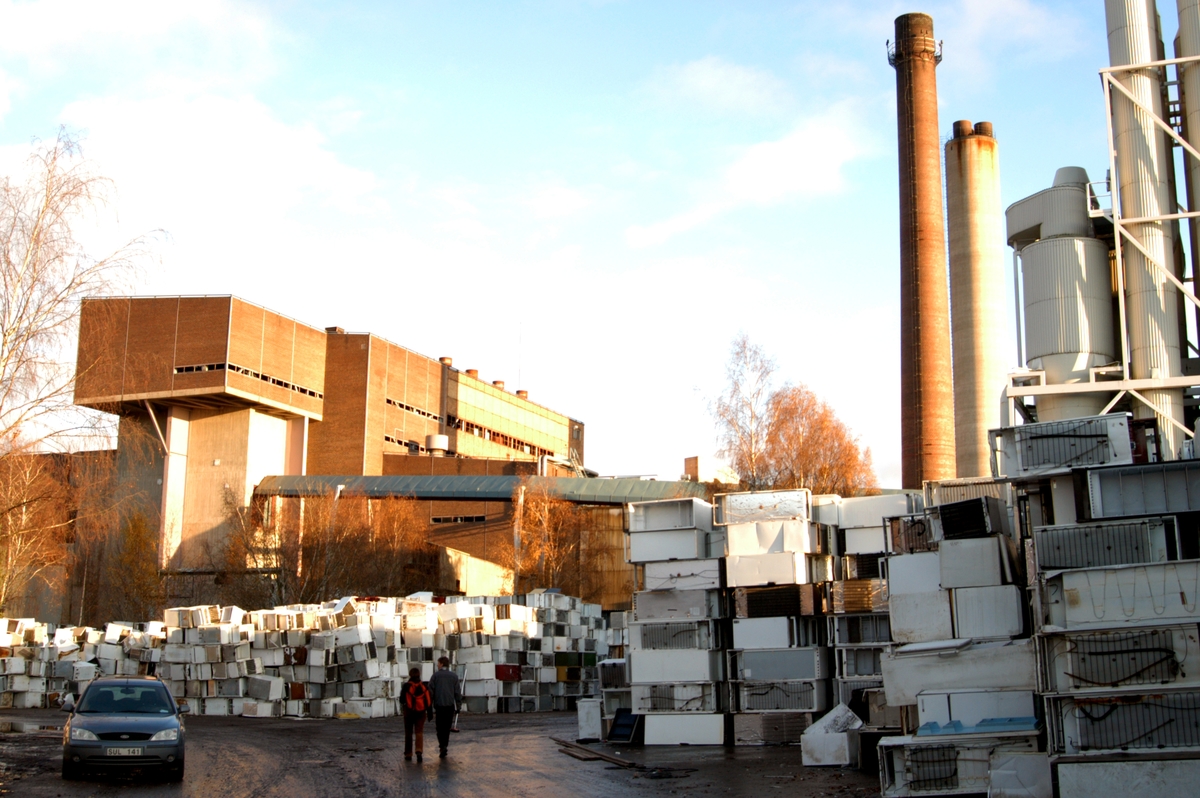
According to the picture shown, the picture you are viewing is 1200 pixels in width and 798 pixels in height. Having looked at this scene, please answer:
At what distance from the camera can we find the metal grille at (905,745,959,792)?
40.3ft

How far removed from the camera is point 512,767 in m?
16.7

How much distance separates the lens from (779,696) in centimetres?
1953

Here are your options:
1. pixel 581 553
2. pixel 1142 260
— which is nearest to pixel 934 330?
pixel 581 553

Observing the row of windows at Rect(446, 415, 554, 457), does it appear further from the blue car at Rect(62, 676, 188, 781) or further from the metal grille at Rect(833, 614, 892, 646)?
the blue car at Rect(62, 676, 188, 781)

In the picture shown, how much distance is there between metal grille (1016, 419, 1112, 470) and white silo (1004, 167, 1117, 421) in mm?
12693

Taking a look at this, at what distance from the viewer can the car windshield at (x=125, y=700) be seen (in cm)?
1488

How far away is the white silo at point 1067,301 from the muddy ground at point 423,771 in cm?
1246

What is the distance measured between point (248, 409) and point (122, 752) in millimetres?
52739

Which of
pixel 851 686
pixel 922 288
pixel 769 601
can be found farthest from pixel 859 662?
pixel 922 288

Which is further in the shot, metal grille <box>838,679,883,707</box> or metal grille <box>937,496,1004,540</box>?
metal grille <box>838,679,883,707</box>

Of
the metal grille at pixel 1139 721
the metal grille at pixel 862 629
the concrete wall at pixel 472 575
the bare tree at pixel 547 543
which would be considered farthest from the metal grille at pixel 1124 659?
the concrete wall at pixel 472 575

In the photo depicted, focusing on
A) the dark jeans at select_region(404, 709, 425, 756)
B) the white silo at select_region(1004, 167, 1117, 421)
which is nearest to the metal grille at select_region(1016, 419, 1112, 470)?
the dark jeans at select_region(404, 709, 425, 756)

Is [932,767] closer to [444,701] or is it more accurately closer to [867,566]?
[444,701]

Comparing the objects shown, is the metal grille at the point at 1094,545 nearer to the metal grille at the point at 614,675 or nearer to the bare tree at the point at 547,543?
the metal grille at the point at 614,675
